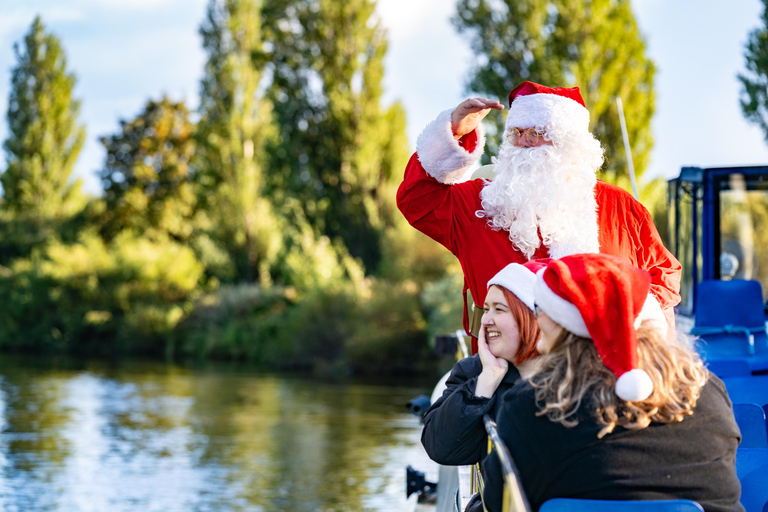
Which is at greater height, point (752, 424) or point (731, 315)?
point (731, 315)

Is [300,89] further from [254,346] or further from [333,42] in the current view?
[254,346]

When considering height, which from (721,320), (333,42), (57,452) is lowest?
(57,452)

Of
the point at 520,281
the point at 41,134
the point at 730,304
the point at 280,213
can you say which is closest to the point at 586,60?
the point at 280,213

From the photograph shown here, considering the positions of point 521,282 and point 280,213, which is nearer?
point 521,282

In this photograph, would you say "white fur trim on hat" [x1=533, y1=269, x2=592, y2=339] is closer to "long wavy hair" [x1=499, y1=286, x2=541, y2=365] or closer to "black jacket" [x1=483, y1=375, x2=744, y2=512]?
"black jacket" [x1=483, y1=375, x2=744, y2=512]

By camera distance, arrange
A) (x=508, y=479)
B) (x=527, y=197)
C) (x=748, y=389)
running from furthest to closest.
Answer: (x=748, y=389), (x=527, y=197), (x=508, y=479)

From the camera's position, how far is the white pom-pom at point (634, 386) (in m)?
1.88

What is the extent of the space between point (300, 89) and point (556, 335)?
26.1 m

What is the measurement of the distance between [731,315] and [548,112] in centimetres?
222

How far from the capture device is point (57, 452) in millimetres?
12578

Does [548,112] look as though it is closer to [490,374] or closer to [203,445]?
[490,374]

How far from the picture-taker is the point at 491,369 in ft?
7.68

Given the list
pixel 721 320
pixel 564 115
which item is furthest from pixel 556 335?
pixel 721 320

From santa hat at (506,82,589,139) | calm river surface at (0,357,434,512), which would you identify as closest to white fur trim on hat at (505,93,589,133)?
santa hat at (506,82,589,139)
